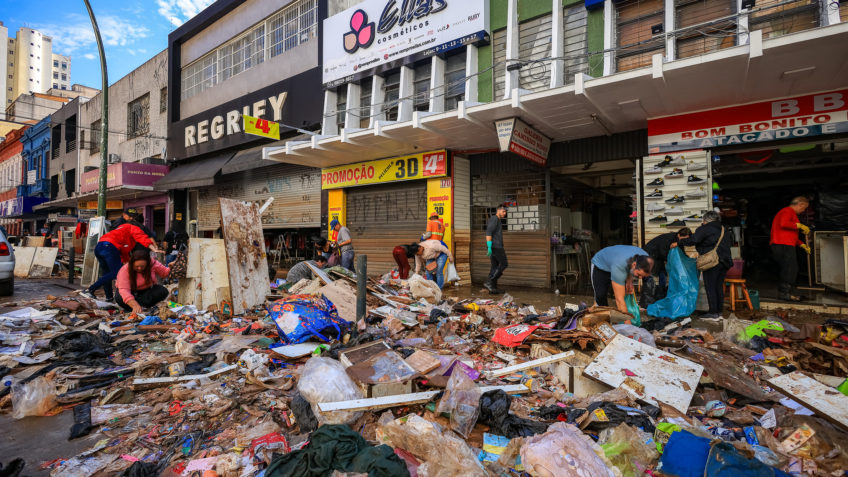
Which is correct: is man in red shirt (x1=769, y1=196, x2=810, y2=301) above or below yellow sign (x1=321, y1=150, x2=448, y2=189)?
below

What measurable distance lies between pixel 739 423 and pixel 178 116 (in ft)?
71.2

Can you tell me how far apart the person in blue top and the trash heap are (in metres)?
0.39

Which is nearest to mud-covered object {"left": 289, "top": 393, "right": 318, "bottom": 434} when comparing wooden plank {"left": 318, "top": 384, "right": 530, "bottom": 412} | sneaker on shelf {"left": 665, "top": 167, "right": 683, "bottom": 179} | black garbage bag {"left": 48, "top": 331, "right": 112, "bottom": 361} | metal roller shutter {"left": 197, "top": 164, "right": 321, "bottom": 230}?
wooden plank {"left": 318, "top": 384, "right": 530, "bottom": 412}

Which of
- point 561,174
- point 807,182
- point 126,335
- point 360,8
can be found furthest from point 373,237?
point 807,182

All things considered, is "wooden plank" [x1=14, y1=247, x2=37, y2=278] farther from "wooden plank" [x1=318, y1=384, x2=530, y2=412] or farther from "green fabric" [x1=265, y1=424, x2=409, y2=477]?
"green fabric" [x1=265, y1=424, x2=409, y2=477]

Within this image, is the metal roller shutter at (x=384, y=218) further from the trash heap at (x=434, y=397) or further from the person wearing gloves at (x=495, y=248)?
the trash heap at (x=434, y=397)

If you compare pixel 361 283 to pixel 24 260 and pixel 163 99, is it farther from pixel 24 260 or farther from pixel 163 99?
pixel 163 99

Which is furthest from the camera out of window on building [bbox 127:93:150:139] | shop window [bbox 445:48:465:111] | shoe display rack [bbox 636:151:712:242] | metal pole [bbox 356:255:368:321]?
window on building [bbox 127:93:150:139]

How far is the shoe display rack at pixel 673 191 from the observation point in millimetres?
7020

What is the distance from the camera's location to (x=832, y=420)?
2395 mm

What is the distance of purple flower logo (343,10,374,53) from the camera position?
10.9 metres

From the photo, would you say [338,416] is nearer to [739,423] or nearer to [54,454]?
[54,454]

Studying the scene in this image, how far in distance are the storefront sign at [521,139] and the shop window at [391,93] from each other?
3892 mm

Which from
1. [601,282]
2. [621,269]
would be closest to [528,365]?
[621,269]
